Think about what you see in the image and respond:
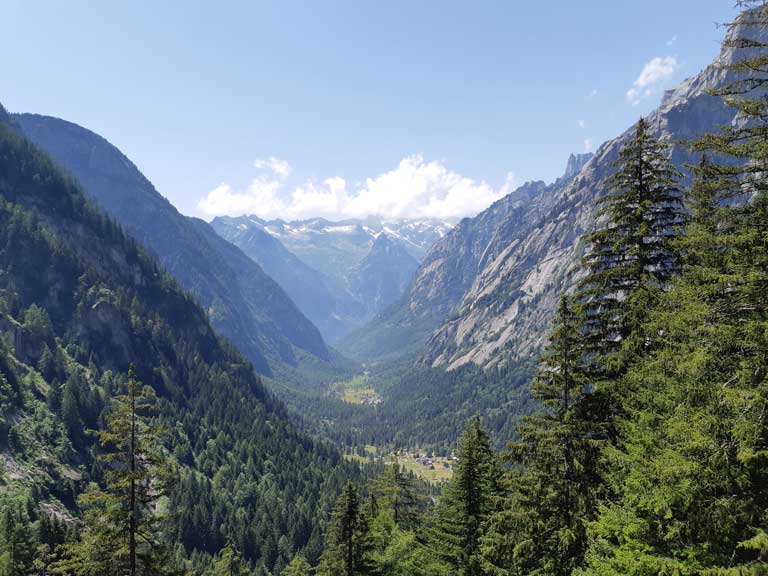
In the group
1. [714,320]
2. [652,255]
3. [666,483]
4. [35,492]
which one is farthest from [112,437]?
[35,492]

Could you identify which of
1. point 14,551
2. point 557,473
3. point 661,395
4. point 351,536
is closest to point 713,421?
point 661,395

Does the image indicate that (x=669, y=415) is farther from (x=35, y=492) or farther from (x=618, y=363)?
(x=35, y=492)

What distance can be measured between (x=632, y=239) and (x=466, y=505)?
21346mm

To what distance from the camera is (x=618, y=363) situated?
2183 cm

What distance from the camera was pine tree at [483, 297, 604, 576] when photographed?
2069 cm

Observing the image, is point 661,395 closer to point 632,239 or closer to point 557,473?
point 557,473

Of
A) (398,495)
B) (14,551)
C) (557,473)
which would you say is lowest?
(14,551)

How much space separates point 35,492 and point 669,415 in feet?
415

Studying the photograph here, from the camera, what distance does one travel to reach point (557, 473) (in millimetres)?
21625

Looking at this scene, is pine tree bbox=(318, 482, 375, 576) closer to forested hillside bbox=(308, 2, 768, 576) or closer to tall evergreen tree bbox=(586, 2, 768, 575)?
forested hillside bbox=(308, 2, 768, 576)

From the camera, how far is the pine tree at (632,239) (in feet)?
78.0

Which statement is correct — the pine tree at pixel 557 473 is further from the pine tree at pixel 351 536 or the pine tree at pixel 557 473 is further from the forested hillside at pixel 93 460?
the forested hillside at pixel 93 460

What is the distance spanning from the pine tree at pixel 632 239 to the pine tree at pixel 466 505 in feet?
45.4

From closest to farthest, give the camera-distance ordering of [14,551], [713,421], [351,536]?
1. [713,421]
2. [351,536]
3. [14,551]
